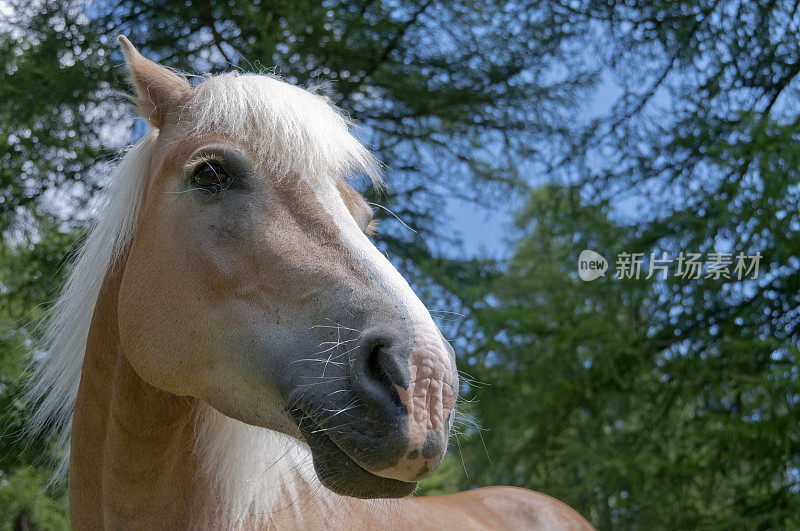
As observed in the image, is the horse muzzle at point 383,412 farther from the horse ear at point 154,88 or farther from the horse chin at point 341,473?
the horse ear at point 154,88

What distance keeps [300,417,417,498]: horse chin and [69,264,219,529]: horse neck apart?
53cm

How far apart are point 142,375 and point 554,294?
14.0 feet

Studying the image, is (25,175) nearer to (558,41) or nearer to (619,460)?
(558,41)

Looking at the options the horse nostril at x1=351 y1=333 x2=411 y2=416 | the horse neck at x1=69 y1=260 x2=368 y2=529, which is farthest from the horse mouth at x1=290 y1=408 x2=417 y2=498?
the horse neck at x1=69 y1=260 x2=368 y2=529

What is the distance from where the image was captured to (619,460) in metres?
4.95

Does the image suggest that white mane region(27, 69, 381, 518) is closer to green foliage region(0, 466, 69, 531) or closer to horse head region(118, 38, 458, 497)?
horse head region(118, 38, 458, 497)

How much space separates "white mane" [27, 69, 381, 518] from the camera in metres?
1.72

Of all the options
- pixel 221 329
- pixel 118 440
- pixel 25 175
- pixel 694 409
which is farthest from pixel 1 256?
pixel 694 409

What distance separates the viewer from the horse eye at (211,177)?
1694 mm

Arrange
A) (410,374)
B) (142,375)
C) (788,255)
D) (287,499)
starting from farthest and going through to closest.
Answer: (788,255), (287,499), (142,375), (410,374)
